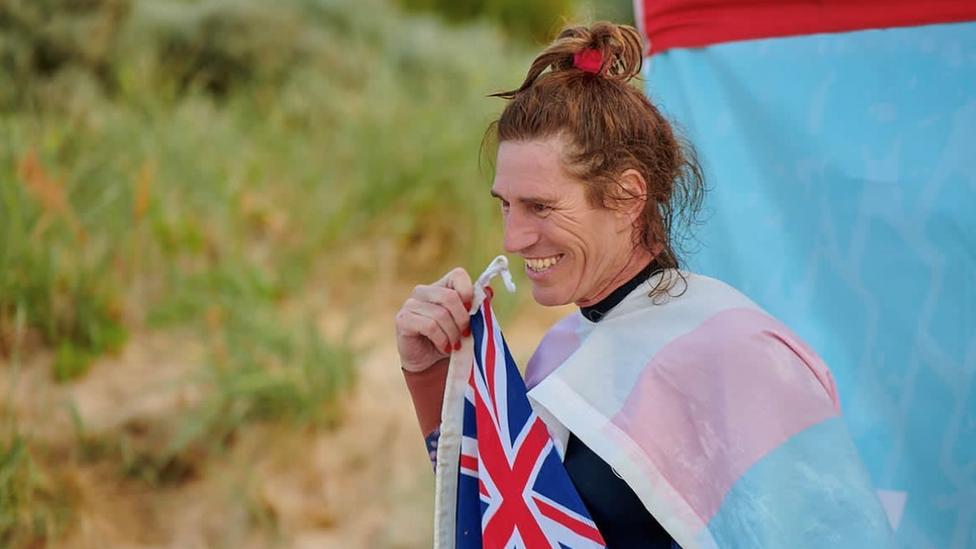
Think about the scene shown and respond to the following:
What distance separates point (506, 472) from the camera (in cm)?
178

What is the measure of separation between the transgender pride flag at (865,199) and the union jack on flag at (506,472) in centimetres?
67

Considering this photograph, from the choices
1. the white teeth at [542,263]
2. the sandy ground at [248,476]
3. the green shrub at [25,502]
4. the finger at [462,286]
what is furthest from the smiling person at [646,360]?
the green shrub at [25,502]

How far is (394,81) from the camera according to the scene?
246 inches

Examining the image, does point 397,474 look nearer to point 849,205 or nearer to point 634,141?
point 849,205

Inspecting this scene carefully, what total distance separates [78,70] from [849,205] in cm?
472

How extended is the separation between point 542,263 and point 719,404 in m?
0.35

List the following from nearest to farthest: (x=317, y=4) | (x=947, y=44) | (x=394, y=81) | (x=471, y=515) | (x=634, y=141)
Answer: (x=634, y=141) → (x=471, y=515) → (x=947, y=44) → (x=394, y=81) → (x=317, y=4)

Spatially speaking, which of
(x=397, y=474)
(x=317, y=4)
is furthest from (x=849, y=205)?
(x=317, y=4)

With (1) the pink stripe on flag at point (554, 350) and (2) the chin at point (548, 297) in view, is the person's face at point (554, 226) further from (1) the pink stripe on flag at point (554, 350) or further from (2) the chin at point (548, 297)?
(1) the pink stripe on flag at point (554, 350)

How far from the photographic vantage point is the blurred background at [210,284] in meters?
4.02

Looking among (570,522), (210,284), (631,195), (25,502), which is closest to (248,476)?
(25,502)

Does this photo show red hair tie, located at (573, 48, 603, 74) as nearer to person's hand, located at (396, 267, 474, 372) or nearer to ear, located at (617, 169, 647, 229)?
ear, located at (617, 169, 647, 229)

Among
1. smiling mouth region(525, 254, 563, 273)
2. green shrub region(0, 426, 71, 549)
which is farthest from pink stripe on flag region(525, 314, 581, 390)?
green shrub region(0, 426, 71, 549)

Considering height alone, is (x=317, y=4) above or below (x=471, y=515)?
above
